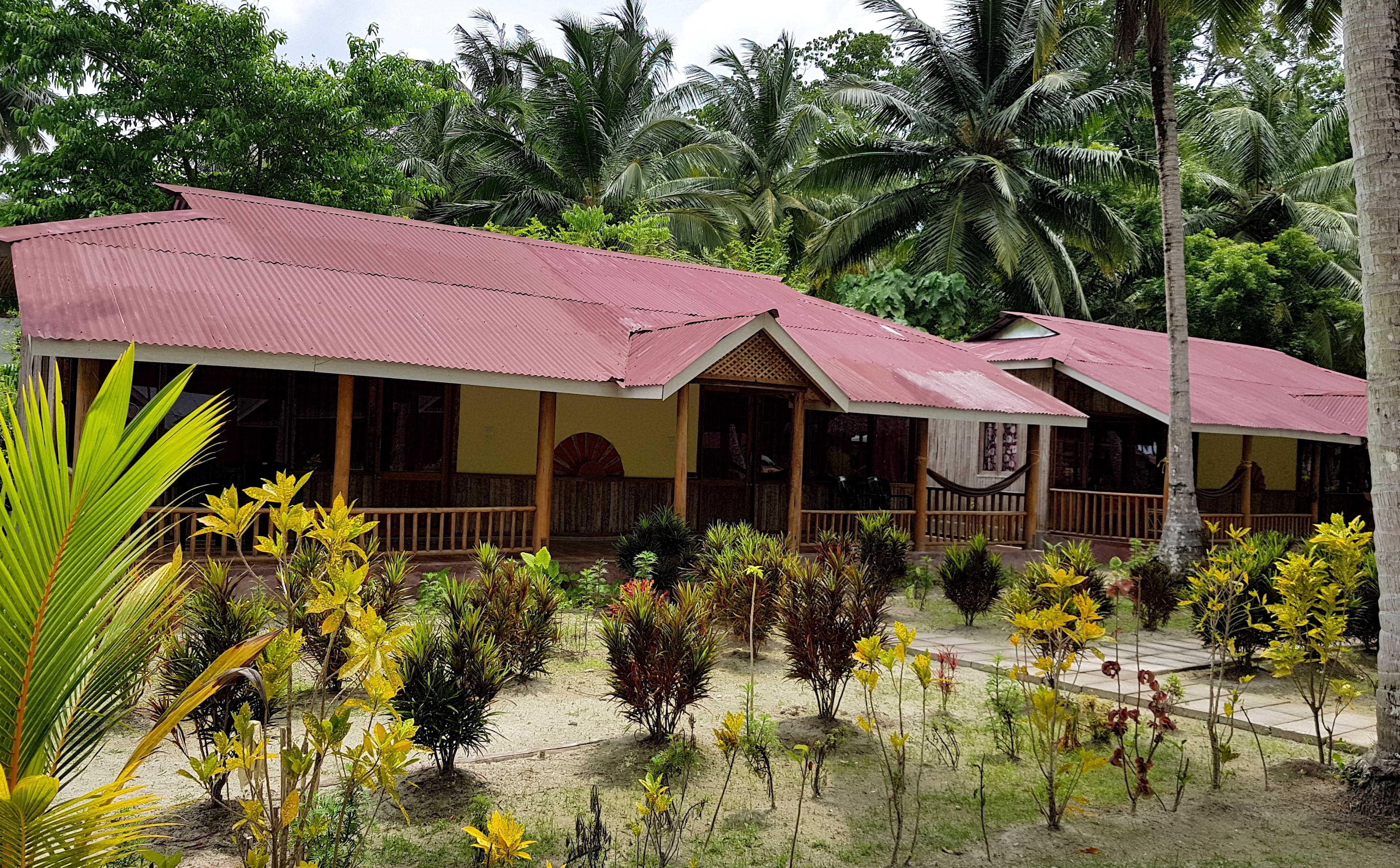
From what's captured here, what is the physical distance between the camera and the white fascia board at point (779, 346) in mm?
11672

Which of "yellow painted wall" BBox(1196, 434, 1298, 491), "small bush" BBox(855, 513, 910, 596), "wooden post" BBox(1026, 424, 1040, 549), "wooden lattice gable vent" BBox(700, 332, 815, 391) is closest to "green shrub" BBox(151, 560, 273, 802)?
"wooden lattice gable vent" BBox(700, 332, 815, 391)

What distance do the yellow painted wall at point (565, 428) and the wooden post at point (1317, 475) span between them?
1389 centimetres

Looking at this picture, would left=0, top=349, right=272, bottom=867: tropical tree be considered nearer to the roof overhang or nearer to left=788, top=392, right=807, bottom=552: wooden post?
left=788, top=392, right=807, bottom=552: wooden post

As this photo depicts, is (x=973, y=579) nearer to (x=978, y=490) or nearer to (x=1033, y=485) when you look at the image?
(x=1033, y=485)

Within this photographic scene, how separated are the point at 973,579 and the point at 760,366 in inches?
137

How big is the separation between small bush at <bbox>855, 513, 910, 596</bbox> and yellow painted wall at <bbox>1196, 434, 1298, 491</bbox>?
11.5m

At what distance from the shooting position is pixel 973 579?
11594 mm

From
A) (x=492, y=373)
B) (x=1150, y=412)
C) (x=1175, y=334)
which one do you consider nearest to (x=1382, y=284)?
(x=492, y=373)

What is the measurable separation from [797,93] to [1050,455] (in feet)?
67.9

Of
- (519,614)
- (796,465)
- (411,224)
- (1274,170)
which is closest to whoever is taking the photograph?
(519,614)

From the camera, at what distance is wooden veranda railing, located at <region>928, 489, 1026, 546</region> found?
16234 millimetres

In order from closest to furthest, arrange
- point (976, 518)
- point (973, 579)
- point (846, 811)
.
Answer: point (846, 811) → point (973, 579) → point (976, 518)

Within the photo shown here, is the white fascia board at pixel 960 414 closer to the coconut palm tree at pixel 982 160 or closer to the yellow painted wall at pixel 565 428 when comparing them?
the yellow painted wall at pixel 565 428

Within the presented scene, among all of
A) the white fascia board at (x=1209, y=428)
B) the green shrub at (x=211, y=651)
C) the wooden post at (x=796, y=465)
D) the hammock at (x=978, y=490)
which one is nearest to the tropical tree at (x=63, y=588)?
the green shrub at (x=211, y=651)
